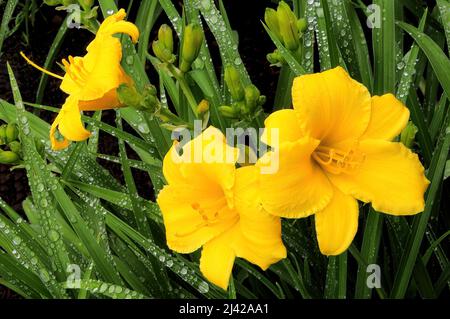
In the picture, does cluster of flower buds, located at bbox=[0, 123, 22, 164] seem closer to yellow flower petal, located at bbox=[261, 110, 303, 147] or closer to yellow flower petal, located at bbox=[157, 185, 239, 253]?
yellow flower petal, located at bbox=[157, 185, 239, 253]

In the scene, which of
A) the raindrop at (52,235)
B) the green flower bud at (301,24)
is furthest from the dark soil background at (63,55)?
the green flower bud at (301,24)

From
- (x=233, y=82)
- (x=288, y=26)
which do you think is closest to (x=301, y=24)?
(x=288, y=26)

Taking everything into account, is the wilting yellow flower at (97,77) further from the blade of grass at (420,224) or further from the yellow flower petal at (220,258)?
the blade of grass at (420,224)

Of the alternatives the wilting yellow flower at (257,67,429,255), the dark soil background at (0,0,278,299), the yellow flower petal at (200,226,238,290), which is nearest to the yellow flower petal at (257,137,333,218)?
the wilting yellow flower at (257,67,429,255)

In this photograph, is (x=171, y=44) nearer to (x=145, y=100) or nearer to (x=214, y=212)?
(x=145, y=100)
